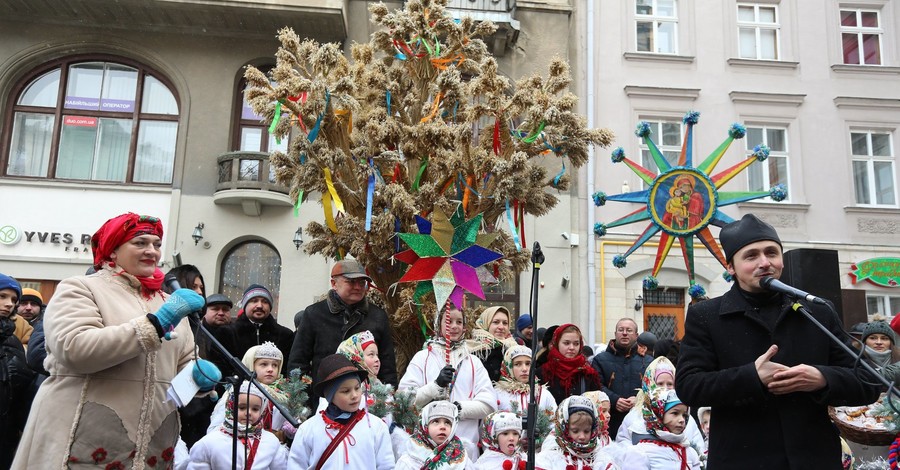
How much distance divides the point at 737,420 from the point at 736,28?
1383 cm

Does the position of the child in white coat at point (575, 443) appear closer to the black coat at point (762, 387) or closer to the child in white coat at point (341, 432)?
the child in white coat at point (341, 432)

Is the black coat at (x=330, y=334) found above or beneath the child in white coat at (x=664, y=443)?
above

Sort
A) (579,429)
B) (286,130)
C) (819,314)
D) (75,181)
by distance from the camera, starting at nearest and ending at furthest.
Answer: (819,314) → (579,429) → (286,130) → (75,181)

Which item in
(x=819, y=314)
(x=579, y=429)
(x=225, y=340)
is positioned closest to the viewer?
(x=819, y=314)

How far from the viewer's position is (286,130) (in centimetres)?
619

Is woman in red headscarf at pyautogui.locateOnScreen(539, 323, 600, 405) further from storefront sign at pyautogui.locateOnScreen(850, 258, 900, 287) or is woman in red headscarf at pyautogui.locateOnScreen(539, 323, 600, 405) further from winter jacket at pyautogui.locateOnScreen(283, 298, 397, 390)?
storefront sign at pyautogui.locateOnScreen(850, 258, 900, 287)

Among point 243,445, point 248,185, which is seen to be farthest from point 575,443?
point 248,185

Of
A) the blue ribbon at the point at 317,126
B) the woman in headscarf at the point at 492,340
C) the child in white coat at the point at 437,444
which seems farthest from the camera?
the blue ribbon at the point at 317,126

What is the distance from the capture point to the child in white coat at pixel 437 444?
4.36 metres

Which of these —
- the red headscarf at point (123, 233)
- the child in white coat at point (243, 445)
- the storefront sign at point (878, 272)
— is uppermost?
the storefront sign at point (878, 272)

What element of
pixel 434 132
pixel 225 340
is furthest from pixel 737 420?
pixel 225 340

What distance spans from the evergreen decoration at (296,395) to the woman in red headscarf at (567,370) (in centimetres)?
206

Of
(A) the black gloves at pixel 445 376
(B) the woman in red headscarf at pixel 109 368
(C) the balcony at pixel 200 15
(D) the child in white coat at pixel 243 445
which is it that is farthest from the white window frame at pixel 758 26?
(B) the woman in red headscarf at pixel 109 368

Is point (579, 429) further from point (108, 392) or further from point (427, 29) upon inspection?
point (427, 29)
